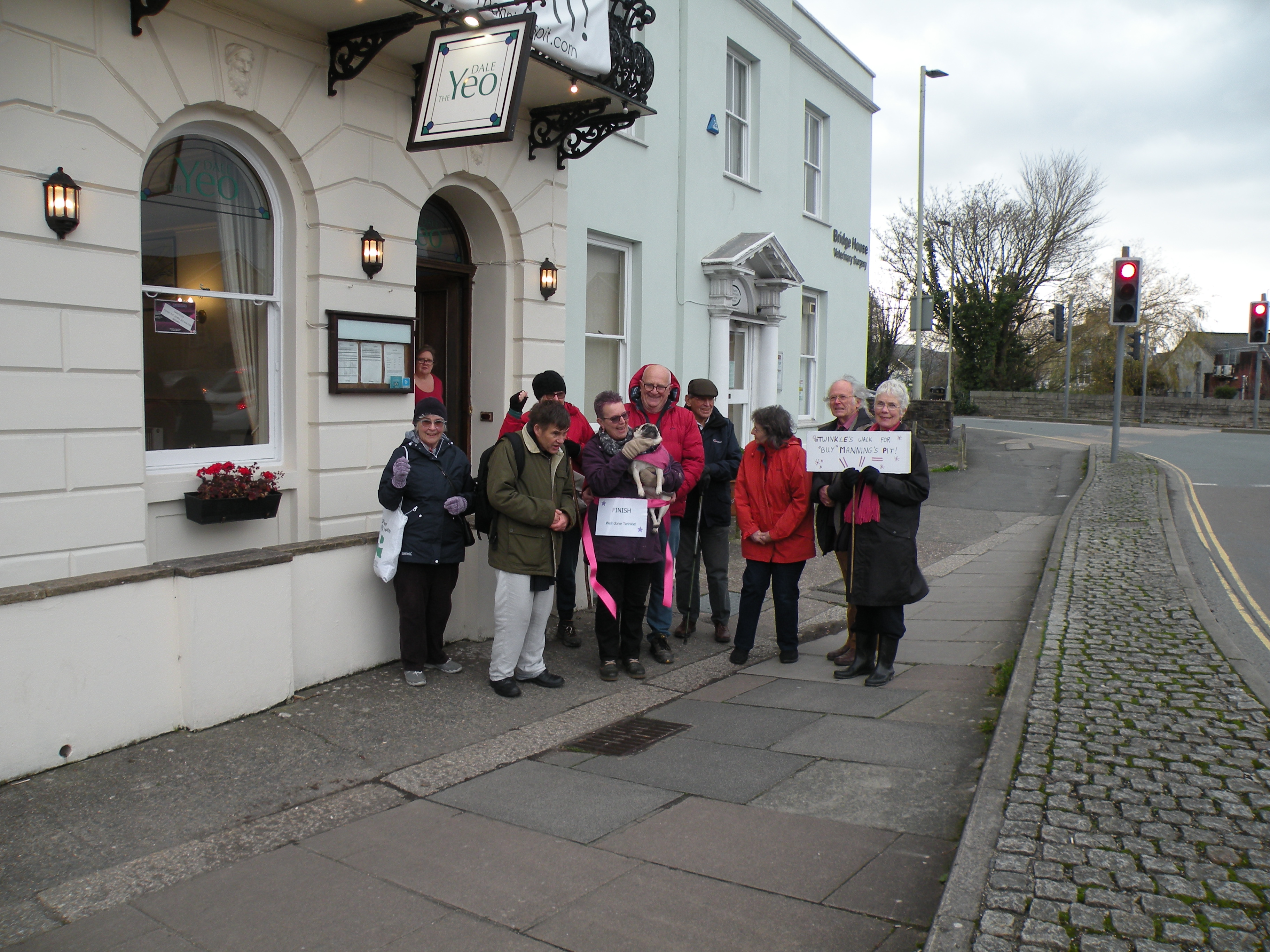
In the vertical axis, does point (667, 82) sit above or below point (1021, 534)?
above

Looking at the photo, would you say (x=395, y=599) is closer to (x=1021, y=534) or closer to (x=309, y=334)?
(x=309, y=334)

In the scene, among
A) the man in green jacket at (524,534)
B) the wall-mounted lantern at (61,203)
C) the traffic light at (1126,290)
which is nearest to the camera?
the wall-mounted lantern at (61,203)

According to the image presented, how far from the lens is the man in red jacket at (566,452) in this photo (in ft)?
22.3

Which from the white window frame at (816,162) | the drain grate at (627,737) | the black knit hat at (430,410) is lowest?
the drain grate at (627,737)

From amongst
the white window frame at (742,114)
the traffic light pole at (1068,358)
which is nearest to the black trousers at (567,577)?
the white window frame at (742,114)

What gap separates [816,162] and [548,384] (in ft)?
35.2

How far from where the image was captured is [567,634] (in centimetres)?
727

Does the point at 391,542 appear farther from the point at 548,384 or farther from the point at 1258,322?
the point at 1258,322

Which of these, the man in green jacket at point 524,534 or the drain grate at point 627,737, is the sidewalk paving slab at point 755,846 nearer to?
the drain grate at point 627,737

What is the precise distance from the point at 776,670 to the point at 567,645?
5.00 ft

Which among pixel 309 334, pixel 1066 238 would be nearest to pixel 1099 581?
pixel 309 334

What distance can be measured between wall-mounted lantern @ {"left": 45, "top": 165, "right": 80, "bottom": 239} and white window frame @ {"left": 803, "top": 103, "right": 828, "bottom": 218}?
38.8 feet

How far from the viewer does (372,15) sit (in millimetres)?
6629

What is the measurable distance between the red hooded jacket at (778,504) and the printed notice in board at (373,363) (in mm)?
2847
